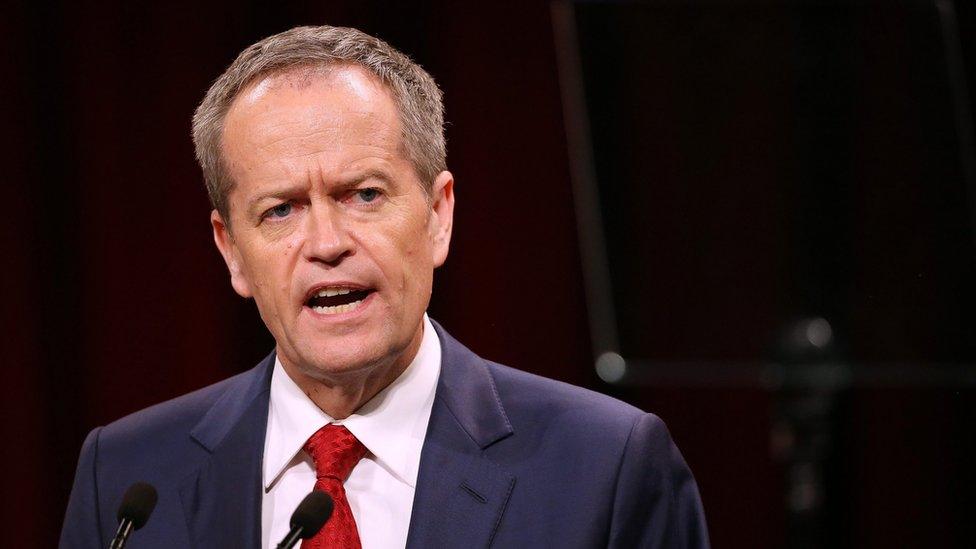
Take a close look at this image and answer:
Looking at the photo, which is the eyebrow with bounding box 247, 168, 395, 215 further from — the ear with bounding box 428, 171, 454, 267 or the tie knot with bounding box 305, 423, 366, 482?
the tie knot with bounding box 305, 423, 366, 482

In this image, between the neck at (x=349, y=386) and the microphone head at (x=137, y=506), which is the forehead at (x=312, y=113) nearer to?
the neck at (x=349, y=386)

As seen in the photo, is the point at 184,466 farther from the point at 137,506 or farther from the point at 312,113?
the point at 312,113

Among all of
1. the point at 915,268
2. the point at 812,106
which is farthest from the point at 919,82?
the point at 915,268

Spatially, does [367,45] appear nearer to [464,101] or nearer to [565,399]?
[565,399]

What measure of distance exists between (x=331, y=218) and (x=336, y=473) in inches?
14.7

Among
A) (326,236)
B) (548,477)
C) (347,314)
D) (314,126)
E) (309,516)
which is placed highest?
(314,126)

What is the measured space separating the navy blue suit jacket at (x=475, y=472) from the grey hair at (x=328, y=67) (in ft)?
1.00

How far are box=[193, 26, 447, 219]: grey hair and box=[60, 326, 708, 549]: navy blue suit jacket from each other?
12.0 inches

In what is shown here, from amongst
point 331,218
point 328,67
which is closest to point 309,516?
point 331,218

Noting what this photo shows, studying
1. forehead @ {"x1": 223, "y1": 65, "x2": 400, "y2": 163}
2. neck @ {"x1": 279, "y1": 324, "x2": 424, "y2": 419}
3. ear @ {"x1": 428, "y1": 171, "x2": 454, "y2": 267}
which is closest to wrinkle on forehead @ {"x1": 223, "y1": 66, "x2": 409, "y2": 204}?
forehead @ {"x1": 223, "y1": 65, "x2": 400, "y2": 163}

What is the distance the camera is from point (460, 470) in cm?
176

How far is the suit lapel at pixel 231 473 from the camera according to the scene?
180cm

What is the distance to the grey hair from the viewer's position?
1810 millimetres

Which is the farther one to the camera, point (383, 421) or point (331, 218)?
point (383, 421)
